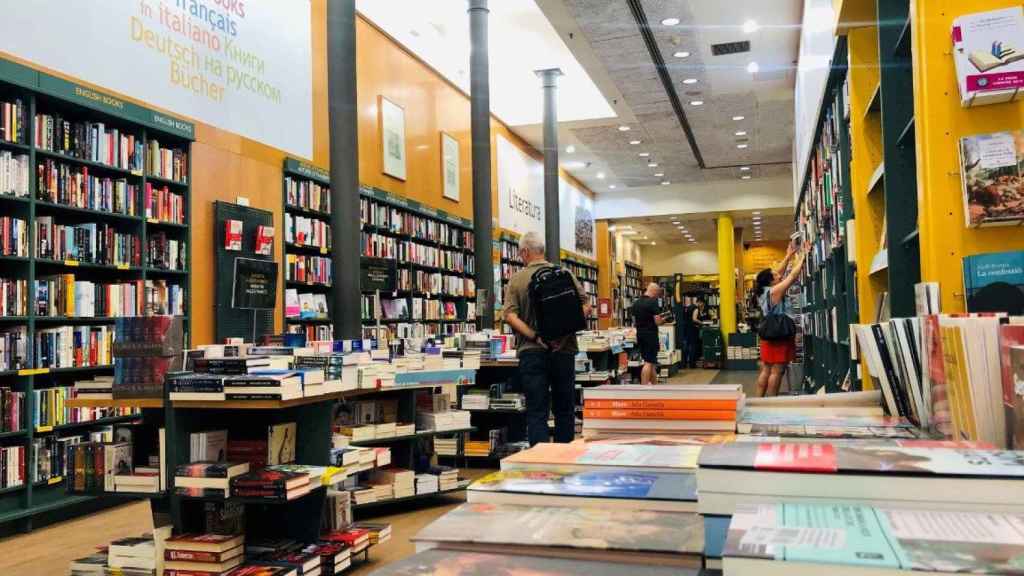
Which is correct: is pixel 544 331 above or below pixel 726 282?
below

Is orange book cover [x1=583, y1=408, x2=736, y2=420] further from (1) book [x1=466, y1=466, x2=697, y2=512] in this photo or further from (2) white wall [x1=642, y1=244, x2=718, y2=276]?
(2) white wall [x1=642, y1=244, x2=718, y2=276]

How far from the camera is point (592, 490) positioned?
0.78 meters

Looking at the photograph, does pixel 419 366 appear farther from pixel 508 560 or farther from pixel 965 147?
pixel 508 560

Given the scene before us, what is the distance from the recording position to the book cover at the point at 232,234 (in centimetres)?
620

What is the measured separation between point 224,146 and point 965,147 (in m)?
5.76

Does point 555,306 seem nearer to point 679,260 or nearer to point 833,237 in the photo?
point 833,237

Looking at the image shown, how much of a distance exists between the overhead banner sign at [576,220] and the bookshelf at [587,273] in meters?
0.19

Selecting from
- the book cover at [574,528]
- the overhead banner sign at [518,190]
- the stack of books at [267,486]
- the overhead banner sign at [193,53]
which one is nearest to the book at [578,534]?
the book cover at [574,528]

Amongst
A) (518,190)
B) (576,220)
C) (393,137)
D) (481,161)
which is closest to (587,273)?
(576,220)

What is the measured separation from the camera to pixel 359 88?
821cm

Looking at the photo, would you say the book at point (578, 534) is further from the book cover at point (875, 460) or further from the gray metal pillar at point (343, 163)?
the gray metal pillar at point (343, 163)

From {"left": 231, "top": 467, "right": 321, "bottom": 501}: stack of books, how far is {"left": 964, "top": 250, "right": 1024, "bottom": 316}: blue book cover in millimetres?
2469

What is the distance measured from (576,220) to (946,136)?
15097 mm

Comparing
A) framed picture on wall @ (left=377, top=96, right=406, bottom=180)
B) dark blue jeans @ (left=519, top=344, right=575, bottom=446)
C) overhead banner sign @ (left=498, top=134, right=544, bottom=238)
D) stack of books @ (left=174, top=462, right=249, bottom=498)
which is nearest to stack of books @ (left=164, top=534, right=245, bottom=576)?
stack of books @ (left=174, top=462, right=249, bottom=498)
